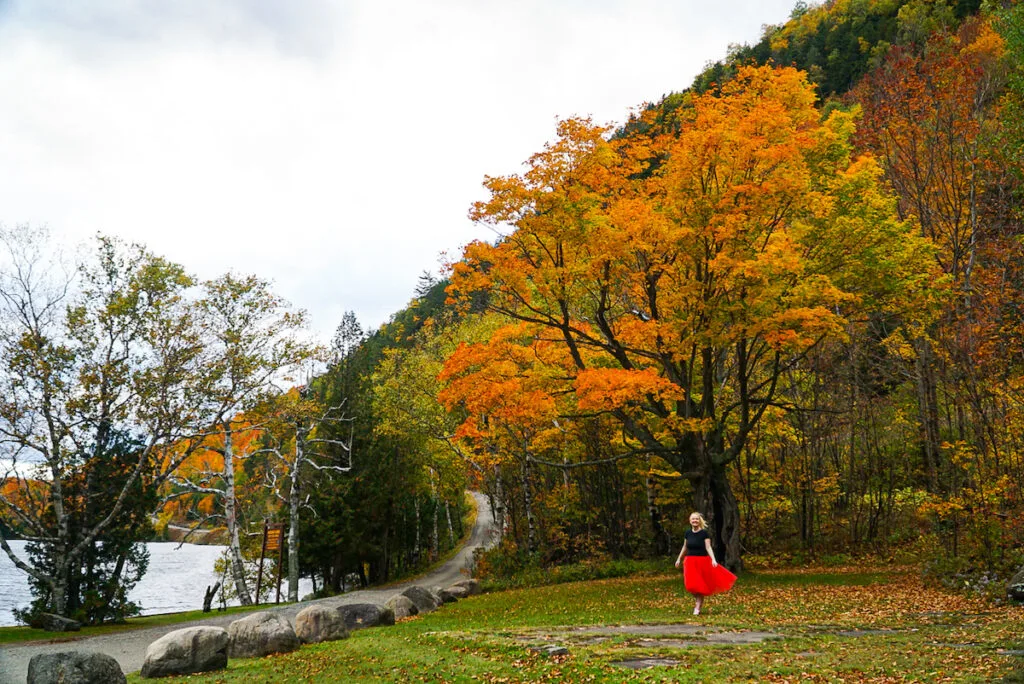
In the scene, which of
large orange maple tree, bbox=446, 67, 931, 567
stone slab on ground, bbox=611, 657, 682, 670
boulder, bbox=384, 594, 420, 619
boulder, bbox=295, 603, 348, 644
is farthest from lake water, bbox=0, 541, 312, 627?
stone slab on ground, bbox=611, 657, 682, 670

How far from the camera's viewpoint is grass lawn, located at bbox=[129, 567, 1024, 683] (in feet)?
24.3

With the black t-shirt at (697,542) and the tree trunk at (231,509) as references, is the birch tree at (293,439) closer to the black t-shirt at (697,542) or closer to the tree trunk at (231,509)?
the tree trunk at (231,509)

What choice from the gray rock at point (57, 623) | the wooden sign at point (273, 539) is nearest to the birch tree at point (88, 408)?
the gray rock at point (57, 623)

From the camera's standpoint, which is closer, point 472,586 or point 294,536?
point 472,586

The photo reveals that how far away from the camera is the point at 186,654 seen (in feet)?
36.4

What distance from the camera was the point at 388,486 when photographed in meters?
35.6

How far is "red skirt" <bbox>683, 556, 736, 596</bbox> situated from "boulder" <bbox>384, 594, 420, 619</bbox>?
892 cm

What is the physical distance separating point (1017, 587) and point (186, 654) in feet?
45.5

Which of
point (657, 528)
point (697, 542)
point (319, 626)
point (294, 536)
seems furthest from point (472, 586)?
point (697, 542)

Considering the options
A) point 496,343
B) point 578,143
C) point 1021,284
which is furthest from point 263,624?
point 1021,284

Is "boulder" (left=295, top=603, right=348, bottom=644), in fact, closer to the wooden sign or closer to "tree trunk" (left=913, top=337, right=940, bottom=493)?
"tree trunk" (left=913, top=337, right=940, bottom=493)

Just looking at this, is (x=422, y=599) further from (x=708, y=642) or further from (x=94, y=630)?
(x=708, y=642)

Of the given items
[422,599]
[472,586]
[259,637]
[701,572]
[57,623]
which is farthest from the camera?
[472,586]

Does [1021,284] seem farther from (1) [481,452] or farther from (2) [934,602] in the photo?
(1) [481,452]
